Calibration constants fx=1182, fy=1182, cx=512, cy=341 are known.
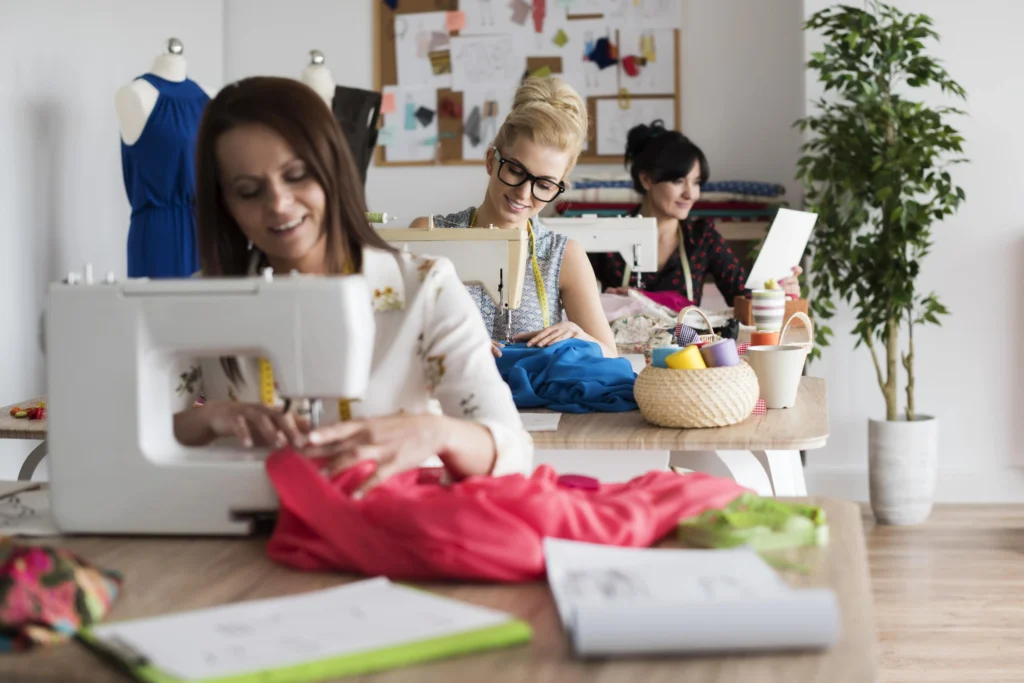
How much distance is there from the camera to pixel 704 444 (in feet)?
6.38

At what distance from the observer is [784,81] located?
4984 millimetres

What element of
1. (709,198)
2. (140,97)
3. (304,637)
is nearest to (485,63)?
(709,198)

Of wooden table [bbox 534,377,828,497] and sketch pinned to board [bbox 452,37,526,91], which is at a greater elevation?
sketch pinned to board [bbox 452,37,526,91]

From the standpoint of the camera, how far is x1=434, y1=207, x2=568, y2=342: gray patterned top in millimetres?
2746

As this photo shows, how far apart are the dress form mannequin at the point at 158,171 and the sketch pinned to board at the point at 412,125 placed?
1.50 m

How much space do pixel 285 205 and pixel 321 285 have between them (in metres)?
0.29

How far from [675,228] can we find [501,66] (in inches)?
51.4

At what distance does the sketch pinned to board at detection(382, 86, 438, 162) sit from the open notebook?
4351 mm

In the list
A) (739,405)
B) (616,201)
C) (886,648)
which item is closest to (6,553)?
(739,405)

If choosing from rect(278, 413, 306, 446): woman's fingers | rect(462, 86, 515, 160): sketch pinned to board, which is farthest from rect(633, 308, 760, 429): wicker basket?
rect(462, 86, 515, 160): sketch pinned to board

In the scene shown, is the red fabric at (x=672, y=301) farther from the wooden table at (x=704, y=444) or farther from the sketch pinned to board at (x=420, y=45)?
the sketch pinned to board at (x=420, y=45)

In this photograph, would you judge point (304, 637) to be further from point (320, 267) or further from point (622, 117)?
point (622, 117)

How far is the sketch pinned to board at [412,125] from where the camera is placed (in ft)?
17.0

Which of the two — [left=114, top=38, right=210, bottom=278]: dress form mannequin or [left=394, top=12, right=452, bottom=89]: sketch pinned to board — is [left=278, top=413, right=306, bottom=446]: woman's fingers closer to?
[left=114, top=38, right=210, bottom=278]: dress form mannequin
